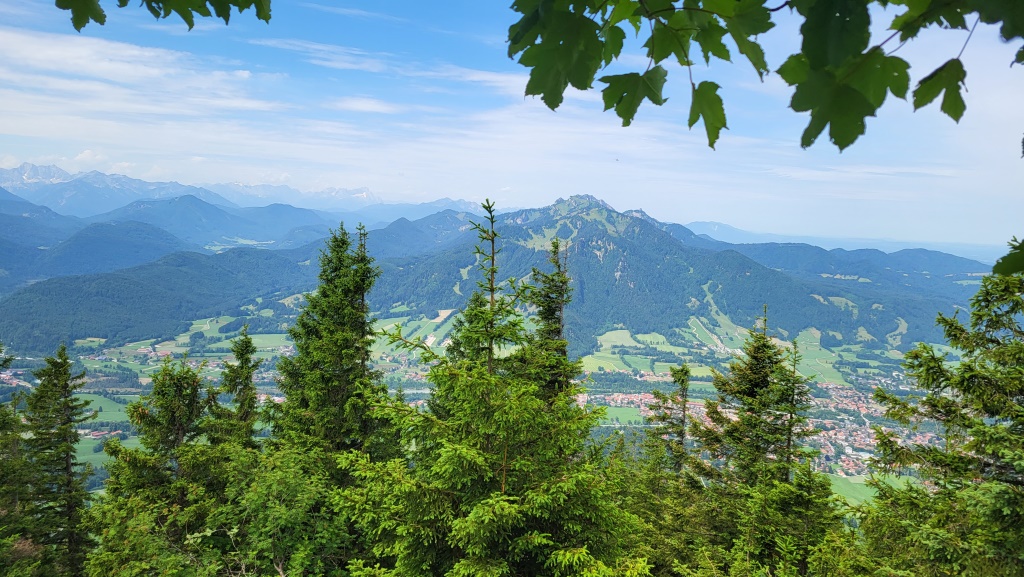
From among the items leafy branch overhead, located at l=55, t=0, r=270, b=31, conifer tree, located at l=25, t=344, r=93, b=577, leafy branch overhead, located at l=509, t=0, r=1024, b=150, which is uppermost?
leafy branch overhead, located at l=55, t=0, r=270, b=31

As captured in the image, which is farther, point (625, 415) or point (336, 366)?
point (625, 415)

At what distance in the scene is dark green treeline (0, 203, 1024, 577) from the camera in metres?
6.25

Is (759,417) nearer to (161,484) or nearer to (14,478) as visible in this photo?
(161,484)

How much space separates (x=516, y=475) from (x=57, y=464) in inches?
917

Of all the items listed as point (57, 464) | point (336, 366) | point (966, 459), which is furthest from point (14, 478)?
point (966, 459)

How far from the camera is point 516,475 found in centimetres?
664

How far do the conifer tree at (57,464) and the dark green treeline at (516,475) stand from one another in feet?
18.1

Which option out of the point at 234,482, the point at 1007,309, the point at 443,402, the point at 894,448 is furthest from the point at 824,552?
the point at 234,482

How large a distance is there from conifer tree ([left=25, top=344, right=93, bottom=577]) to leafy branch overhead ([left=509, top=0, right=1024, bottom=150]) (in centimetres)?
2461

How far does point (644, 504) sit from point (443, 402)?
15.1 m

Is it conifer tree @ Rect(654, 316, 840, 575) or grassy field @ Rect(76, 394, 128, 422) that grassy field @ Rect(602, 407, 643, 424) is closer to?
conifer tree @ Rect(654, 316, 840, 575)

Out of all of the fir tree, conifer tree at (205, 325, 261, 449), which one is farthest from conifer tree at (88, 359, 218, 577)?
the fir tree

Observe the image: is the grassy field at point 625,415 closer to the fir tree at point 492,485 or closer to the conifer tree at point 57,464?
the conifer tree at point 57,464

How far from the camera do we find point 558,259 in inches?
566
